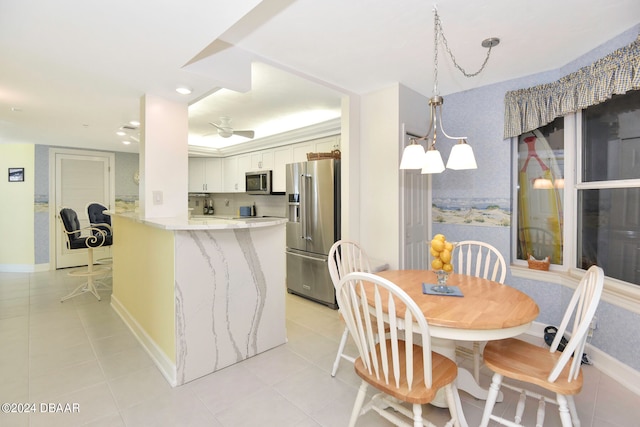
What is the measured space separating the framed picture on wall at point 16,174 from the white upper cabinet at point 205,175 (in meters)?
2.66

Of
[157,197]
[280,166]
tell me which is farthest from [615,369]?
[280,166]

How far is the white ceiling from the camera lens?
1623mm

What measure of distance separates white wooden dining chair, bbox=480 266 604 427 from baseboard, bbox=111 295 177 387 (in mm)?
1905

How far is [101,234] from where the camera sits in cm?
396

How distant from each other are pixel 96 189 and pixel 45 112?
2.73m

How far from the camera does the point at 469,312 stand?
4.80 feet

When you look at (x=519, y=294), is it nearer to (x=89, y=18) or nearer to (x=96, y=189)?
(x=89, y=18)

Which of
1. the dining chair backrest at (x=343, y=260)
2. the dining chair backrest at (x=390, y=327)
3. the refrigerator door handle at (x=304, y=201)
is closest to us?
the dining chair backrest at (x=390, y=327)

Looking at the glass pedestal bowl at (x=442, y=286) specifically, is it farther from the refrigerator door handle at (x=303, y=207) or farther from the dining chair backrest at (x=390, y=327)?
the refrigerator door handle at (x=303, y=207)

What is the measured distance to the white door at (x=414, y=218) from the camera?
122 inches

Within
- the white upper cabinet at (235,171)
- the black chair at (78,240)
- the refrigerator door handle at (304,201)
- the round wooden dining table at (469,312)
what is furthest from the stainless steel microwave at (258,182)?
A: the round wooden dining table at (469,312)

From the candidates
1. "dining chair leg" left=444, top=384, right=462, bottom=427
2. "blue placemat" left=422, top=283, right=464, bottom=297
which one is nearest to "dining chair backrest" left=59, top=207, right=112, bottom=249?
A: "blue placemat" left=422, top=283, right=464, bottom=297

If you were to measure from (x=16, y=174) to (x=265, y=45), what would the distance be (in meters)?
5.59

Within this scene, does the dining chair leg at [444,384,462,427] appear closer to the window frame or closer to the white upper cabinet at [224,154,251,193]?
the window frame
